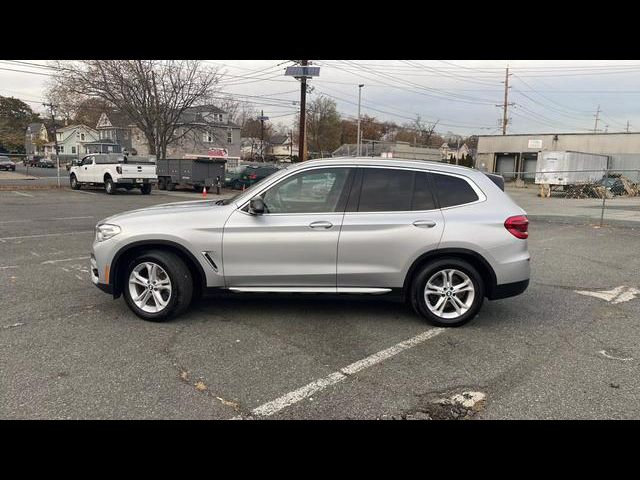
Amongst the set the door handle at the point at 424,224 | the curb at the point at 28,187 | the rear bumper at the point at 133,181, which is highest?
the rear bumper at the point at 133,181

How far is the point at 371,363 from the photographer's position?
12.4ft

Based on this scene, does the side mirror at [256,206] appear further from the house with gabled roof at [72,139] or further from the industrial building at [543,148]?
the house with gabled roof at [72,139]

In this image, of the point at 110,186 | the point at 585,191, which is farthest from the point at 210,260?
the point at 585,191

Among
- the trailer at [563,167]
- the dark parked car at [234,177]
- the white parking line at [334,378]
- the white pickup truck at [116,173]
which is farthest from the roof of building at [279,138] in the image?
the white parking line at [334,378]

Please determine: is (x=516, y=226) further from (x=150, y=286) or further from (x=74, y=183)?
(x=74, y=183)

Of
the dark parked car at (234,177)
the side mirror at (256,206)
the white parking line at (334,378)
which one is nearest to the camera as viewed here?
the white parking line at (334,378)

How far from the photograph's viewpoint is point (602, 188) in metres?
26.5

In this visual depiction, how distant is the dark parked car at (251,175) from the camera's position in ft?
86.0

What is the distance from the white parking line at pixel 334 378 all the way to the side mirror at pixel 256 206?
176 centimetres

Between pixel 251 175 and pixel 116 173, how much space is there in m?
7.76

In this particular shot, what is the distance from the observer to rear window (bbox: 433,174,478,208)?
4.62 metres

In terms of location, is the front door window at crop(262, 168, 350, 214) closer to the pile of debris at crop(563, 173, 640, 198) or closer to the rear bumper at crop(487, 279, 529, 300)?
the rear bumper at crop(487, 279, 529, 300)
